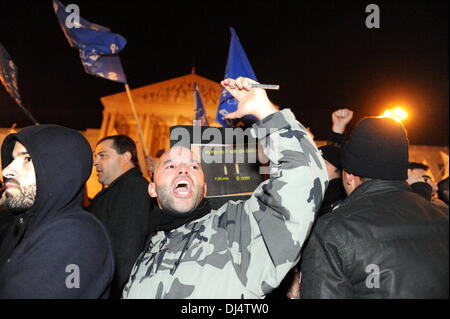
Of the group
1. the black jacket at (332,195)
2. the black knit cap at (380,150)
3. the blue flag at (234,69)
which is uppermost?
the blue flag at (234,69)

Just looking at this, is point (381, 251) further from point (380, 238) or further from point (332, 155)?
point (332, 155)

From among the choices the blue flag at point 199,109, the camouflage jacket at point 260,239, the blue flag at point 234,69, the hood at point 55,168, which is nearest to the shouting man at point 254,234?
the camouflage jacket at point 260,239

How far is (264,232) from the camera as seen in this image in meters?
1.88

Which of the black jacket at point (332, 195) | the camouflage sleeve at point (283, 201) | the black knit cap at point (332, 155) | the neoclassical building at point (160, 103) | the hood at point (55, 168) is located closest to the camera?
the camouflage sleeve at point (283, 201)

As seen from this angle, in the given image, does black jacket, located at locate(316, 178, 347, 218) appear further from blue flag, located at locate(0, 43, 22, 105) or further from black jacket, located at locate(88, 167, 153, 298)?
blue flag, located at locate(0, 43, 22, 105)

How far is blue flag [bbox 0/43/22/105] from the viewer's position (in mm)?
4676

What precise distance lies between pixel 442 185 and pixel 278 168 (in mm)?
3793

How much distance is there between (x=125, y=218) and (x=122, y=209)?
6.0 inches

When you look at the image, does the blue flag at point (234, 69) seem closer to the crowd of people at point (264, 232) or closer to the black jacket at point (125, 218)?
the black jacket at point (125, 218)

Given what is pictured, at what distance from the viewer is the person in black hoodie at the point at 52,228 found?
1675 mm

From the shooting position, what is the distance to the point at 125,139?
4.57 m

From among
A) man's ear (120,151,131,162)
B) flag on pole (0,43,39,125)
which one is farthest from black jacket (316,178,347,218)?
flag on pole (0,43,39,125)

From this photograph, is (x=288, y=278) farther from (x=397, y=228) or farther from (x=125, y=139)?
(x=125, y=139)

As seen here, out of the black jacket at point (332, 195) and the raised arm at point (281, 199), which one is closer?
the raised arm at point (281, 199)
